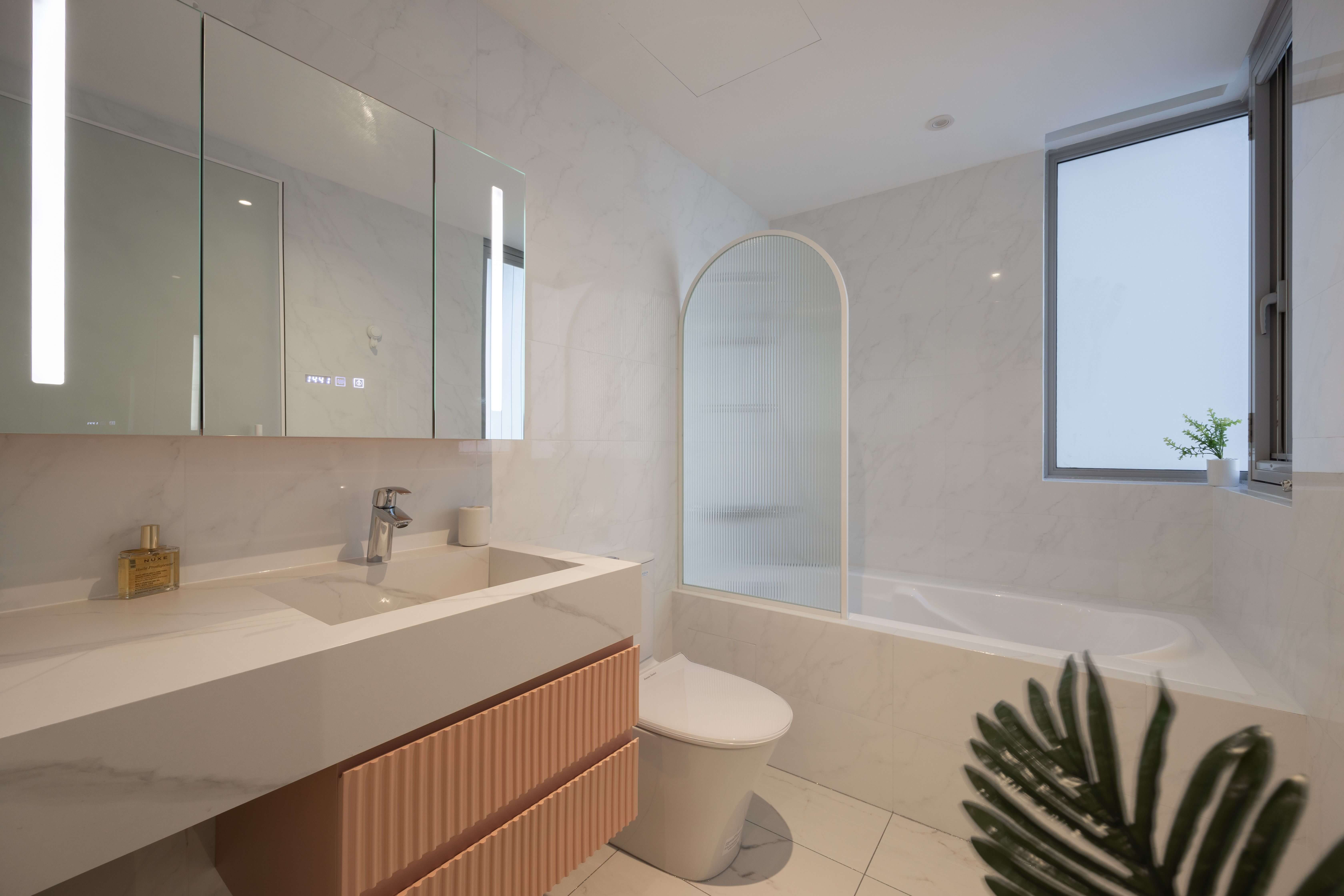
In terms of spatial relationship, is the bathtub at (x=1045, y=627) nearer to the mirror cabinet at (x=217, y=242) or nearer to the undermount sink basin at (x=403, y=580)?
the undermount sink basin at (x=403, y=580)

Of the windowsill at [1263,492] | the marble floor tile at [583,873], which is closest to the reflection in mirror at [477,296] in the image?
the marble floor tile at [583,873]

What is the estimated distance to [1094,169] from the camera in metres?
2.58

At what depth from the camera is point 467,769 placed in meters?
1.03

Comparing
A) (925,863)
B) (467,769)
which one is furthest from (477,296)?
(925,863)

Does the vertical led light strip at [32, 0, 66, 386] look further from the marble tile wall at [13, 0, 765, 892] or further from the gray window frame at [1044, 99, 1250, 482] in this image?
the gray window frame at [1044, 99, 1250, 482]

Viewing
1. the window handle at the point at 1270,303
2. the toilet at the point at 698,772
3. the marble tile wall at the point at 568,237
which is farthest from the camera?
the window handle at the point at 1270,303

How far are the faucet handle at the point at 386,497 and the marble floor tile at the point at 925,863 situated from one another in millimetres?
1651

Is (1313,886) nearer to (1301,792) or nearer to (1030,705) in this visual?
(1301,792)

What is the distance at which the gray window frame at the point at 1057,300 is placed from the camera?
2416mm

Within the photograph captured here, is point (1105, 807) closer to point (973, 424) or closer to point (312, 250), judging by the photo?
point (312, 250)

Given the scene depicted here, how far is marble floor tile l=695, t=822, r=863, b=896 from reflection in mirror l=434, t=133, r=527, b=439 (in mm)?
1384

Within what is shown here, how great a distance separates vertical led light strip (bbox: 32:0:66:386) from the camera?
2.98 ft

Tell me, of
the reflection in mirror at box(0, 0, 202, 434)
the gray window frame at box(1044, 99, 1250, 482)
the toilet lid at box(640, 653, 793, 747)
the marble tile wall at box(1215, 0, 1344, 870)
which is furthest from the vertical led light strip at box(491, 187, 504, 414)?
the gray window frame at box(1044, 99, 1250, 482)

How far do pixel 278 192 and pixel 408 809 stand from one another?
1185mm
